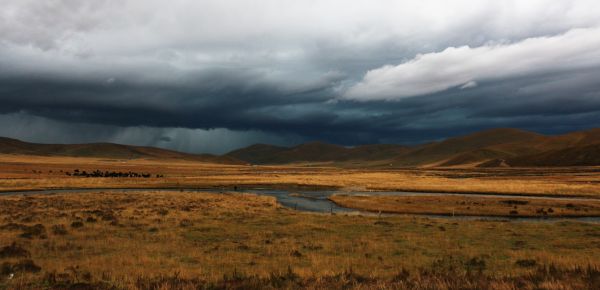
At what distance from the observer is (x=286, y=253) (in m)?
20.7

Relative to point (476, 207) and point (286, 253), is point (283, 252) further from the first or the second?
point (476, 207)

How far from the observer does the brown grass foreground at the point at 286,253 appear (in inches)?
528

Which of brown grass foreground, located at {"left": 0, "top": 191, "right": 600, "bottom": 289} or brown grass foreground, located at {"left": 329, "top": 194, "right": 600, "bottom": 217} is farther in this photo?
brown grass foreground, located at {"left": 329, "top": 194, "right": 600, "bottom": 217}

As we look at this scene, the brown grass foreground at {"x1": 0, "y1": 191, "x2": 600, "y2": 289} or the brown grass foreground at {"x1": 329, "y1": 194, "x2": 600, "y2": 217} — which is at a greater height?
the brown grass foreground at {"x1": 0, "y1": 191, "x2": 600, "y2": 289}

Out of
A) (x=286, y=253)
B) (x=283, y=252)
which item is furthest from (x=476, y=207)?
(x=286, y=253)

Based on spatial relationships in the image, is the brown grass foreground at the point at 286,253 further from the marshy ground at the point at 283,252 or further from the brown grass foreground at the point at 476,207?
the brown grass foreground at the point at 476,207

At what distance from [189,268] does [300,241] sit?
925 cm

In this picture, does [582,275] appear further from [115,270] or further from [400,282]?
[115,270]

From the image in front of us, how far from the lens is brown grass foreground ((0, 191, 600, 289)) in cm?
1341

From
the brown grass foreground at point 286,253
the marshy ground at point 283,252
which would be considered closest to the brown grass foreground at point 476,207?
the marshy ground at point 283,252

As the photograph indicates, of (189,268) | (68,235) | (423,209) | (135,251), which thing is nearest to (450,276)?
(189,268)

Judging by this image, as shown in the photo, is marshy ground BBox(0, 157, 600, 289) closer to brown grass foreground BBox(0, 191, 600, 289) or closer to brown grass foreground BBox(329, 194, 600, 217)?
brown grass foreground BBox(0, 191, 600, 289)

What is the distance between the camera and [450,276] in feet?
43.5

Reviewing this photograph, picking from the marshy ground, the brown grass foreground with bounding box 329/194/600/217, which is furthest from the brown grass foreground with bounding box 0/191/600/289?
the brown grass foreground with bounding box 329/194/600/217
